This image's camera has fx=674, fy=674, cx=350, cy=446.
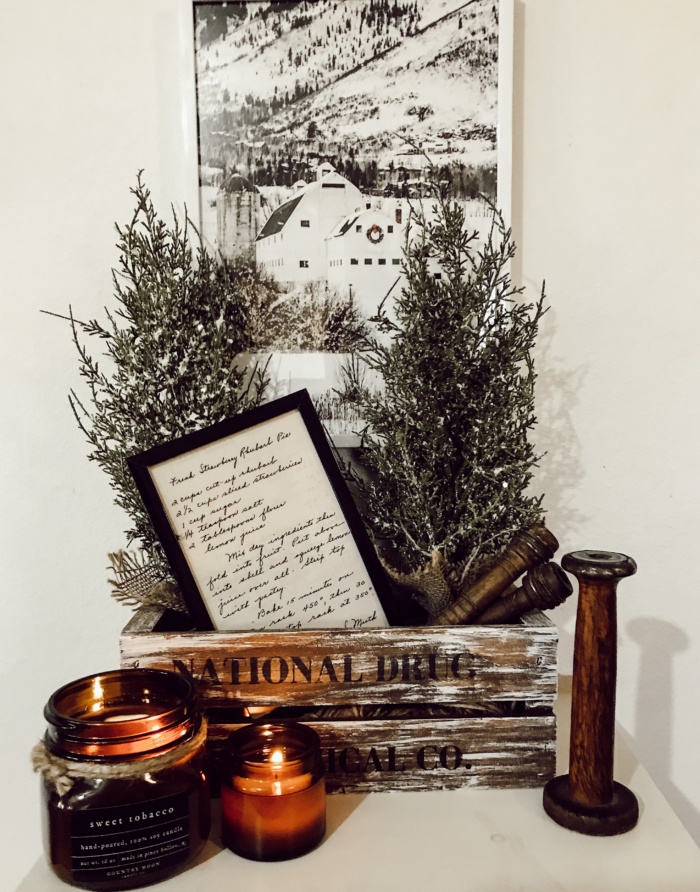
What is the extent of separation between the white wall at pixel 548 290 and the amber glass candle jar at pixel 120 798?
376 mm

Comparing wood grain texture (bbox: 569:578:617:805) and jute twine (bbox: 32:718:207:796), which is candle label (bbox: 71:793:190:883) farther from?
wood grain texture (bbox: 569:578:617:805)

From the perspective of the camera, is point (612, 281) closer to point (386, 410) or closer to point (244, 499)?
point (386, 410)

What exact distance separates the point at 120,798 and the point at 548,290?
0.69 m

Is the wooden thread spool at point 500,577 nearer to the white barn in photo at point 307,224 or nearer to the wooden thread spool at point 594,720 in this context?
the wooden thread spool at point 594,720

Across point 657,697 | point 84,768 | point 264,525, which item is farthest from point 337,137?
point 657,697

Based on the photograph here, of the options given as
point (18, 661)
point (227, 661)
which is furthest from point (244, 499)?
point (18, 661)

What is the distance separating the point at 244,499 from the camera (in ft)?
2.13

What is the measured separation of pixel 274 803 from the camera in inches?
20.4

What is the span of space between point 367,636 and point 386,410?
0.77ft

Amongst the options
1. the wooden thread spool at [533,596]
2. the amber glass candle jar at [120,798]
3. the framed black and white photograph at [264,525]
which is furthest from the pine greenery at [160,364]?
the wooden thread spool at [533,596]

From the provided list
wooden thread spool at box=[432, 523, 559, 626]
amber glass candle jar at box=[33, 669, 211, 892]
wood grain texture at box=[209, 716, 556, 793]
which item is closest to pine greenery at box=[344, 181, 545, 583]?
wooden thread spool at box=[432, 523, 559, 626]

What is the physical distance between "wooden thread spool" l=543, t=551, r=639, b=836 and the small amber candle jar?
0.69 feet

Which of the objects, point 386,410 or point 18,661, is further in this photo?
point 18,661

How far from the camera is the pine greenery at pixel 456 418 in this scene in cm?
68
